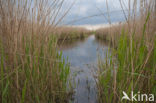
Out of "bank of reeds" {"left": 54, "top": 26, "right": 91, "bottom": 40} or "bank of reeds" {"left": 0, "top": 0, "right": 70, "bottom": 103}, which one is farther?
"bank of reeds" {"left": 54, "top": 26, "right": 91, "bottom": 40}

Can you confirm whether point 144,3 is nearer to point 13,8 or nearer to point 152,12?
point 152,12

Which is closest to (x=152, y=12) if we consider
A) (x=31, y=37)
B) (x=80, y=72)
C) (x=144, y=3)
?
(x=144, y=3)

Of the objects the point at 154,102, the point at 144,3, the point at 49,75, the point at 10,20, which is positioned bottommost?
the point at 154,102

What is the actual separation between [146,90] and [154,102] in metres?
0.10

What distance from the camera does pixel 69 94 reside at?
146 centimetres

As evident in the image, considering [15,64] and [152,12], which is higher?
[152,12]

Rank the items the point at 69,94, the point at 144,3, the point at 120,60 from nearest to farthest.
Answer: the point at 144,3 < the point at 120,60 < the point at 69,94

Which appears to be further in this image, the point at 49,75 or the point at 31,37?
the point at 49,75

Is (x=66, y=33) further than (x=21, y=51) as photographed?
Yes

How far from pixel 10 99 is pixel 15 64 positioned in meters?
0.27

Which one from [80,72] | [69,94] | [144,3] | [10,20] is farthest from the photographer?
[80,72]

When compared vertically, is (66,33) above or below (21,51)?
above

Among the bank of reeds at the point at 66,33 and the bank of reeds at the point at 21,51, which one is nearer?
the bank of reeds at the point at 21,51

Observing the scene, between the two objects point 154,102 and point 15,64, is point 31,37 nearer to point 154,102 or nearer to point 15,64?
point 15,64
